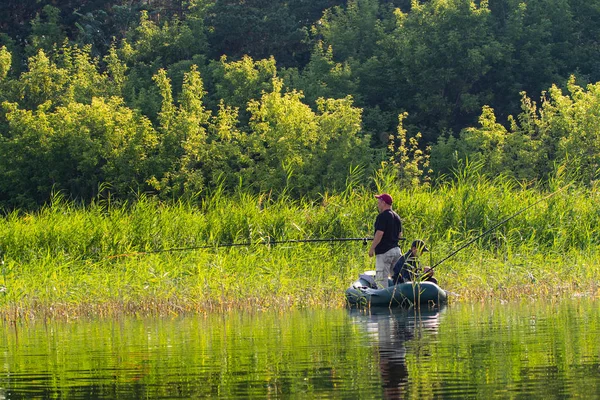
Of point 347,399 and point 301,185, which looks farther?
point 301,185

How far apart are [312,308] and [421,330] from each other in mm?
3763

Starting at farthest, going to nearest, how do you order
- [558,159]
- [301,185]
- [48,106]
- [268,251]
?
[48,106] → [301,185] → [558,159] → [268,251]

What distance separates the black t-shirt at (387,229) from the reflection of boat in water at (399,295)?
1.84ft

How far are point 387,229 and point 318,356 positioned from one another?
5658 millimetres

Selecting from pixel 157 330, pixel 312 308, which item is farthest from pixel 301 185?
pixel 157 330

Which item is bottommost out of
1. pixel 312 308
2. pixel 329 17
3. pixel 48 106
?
pixel 312 308

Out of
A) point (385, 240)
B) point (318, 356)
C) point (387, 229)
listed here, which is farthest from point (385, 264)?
point (318, 356)

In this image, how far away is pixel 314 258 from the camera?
17391mm

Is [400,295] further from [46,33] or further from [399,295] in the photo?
[46,33]

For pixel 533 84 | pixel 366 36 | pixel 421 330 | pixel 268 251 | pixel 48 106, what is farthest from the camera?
pixel 366 36

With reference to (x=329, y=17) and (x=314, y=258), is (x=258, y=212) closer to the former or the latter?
(x=314, y=258)

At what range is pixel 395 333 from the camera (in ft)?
37.1

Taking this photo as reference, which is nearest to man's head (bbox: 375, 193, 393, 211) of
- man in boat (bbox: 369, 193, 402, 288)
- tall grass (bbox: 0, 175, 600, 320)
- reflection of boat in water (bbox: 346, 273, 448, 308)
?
man in boat (bbox: 369, 193, 402, 288)

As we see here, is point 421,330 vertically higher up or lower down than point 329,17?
lower down
